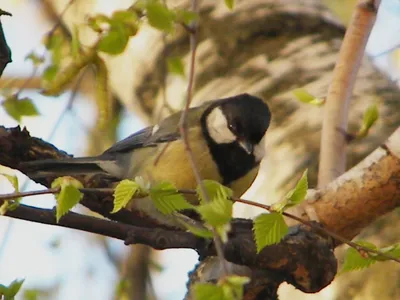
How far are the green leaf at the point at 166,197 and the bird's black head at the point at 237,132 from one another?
1106mm

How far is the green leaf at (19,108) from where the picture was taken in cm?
191

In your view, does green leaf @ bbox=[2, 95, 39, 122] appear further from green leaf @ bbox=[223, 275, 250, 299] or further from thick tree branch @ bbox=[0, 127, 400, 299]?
green leaf @ bbox=[223, 275, 250, 299]

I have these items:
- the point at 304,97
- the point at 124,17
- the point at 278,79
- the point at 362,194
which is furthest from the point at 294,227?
the point at 278,79

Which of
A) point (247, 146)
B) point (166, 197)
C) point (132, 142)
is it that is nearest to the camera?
point (166, 197)

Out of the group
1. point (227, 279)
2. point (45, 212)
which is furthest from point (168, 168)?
point (227, 279)

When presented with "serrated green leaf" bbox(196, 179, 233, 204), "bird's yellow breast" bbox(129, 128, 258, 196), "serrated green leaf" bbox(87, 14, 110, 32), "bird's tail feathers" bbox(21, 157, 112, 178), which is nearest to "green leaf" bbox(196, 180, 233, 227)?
"serrated green leaf" bbox(196, 179, 233, 204)

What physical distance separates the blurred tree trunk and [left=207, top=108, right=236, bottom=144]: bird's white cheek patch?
0.13 metres

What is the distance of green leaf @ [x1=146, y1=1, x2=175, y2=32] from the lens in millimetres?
1594

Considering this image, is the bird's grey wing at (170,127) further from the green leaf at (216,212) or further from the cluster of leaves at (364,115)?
the green leaf at (216,212)

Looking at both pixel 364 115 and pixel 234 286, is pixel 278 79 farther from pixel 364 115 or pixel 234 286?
pixel 234 286

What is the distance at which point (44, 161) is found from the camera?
5.36 feet

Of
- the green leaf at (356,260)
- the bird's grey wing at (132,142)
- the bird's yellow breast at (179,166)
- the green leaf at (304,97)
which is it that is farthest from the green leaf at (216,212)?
the bird's grey wing at (132,142)

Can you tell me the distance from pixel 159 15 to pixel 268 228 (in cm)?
60

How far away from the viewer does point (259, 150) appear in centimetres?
230
